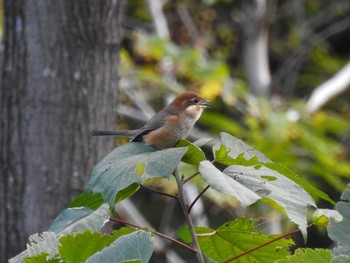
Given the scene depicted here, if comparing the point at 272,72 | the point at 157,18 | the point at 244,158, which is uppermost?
the point at 157,18

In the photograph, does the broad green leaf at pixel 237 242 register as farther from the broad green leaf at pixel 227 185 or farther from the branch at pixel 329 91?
the branch at pixel 329 91

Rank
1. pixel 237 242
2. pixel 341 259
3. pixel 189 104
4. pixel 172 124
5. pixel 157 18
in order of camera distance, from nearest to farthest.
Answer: pixel 341 259, pixel 237 242, pixel 172 124, pixel 189 104, pixel 157 18

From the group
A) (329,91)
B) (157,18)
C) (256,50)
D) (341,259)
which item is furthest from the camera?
(256,50)

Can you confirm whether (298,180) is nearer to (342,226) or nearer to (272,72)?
(342,226)

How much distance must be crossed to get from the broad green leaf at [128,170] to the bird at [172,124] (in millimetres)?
562

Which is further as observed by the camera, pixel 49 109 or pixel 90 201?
pixel 49 109

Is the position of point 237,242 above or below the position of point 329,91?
above

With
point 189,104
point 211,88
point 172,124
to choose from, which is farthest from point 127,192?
point 211,88

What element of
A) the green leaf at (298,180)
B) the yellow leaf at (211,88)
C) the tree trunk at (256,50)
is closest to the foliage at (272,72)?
the yellow leaf at (211,88)

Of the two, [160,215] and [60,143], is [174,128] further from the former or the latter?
[160,215]

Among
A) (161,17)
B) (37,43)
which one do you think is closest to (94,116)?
(37,43)

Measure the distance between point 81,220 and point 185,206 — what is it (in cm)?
19

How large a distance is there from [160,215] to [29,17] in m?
5.72

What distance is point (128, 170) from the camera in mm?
1175
